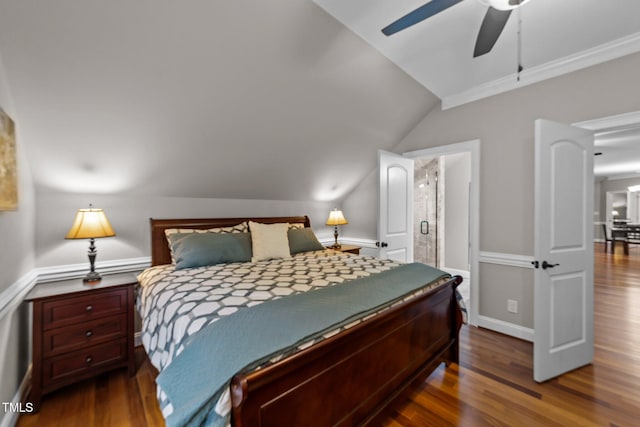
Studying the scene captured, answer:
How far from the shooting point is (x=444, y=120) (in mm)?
3379

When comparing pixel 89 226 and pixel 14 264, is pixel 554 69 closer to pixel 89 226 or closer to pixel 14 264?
pixel 89 226

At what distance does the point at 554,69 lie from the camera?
2580 millimetres

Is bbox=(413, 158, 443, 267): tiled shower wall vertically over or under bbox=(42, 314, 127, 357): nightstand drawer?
over

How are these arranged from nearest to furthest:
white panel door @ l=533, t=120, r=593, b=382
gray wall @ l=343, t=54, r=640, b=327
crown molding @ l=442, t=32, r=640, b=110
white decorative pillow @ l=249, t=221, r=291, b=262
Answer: white panel door @ l=533, t=120, r=593, b=382 < crown molding @ l=442, t=32, r=640, b=110 < gray wall @ l=343, t=54, r=640, b=327 < white decorative pillow @ l=249, t=221, r=291, b=262

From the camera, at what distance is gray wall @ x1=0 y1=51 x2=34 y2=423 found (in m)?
1.61

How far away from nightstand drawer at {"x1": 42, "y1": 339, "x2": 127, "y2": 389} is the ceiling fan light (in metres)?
3.24

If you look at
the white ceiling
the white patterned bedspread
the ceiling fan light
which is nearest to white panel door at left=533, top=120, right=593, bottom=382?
the white ceiling

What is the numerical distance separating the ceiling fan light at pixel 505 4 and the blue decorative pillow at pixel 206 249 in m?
2.55

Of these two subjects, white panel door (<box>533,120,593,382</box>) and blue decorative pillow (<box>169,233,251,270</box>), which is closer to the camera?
white panel door (<box>533,120,593,382</box>)

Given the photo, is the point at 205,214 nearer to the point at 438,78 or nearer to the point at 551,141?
the point at 438,78

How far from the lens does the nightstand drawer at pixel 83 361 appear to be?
1848 mm

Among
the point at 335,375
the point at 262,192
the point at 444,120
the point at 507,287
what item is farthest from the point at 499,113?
the point at 335,375

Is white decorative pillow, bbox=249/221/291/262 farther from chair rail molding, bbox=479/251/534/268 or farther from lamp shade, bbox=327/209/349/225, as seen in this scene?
→ chair rail molding, bbox=479/251/534/268

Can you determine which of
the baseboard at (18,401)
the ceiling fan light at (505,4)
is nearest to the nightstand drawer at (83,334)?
the baseboard at (18,401)
